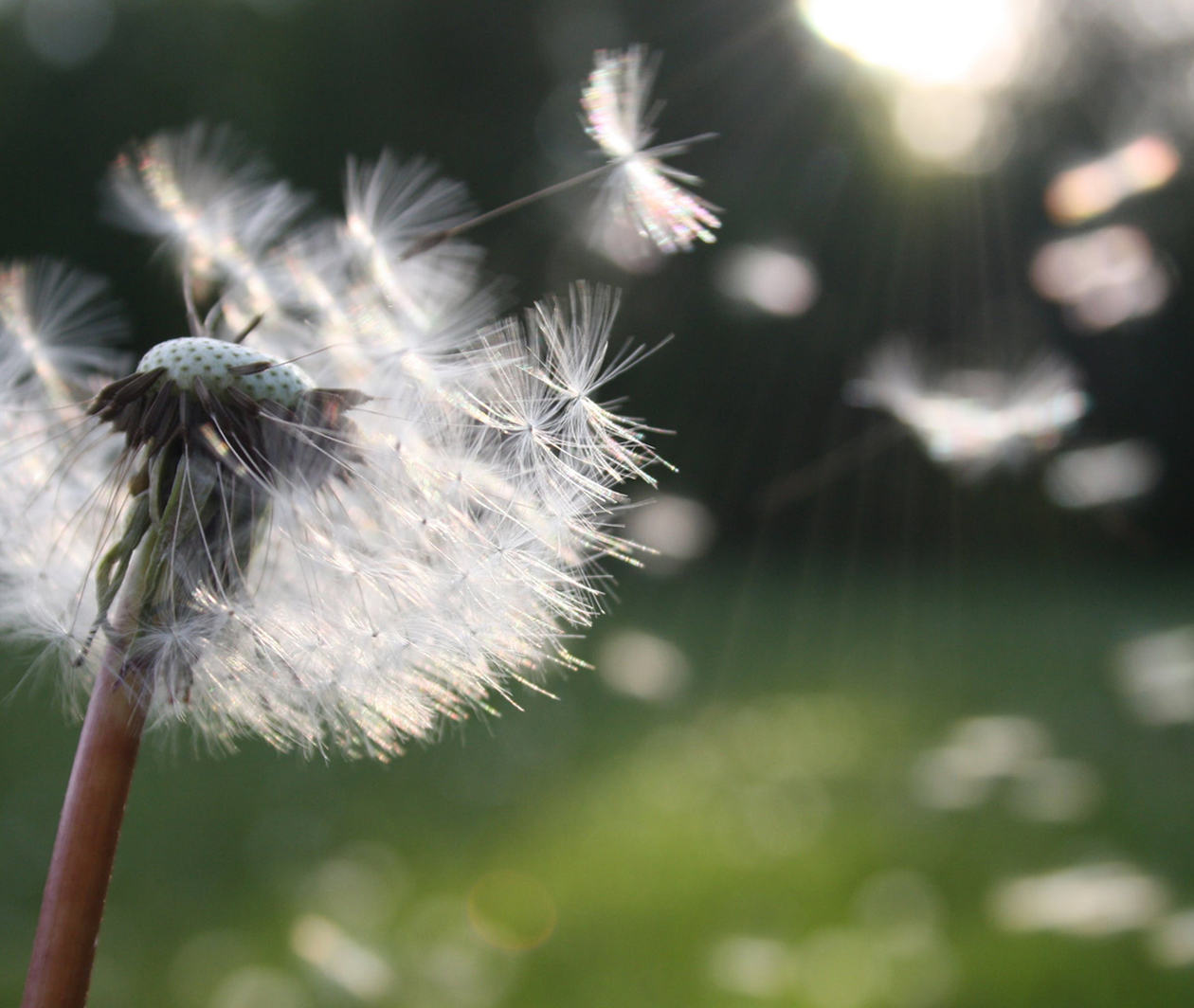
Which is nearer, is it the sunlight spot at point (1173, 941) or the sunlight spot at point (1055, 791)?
the sunlight spot at point (1173, 941)

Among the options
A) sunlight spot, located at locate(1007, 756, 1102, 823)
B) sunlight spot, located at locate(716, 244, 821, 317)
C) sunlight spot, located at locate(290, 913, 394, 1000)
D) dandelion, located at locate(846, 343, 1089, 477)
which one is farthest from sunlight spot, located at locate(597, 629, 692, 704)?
dandelion, located at locate(846, 343, 1089, 477)

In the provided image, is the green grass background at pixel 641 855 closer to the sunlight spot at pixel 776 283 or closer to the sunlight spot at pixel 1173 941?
the sunlight spot at pixel 1173 941

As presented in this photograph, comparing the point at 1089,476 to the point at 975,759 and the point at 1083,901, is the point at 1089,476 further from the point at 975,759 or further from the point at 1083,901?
the point at 1083,901

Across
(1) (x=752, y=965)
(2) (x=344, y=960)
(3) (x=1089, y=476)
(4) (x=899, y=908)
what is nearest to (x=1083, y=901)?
(4) (x=899, y=908)

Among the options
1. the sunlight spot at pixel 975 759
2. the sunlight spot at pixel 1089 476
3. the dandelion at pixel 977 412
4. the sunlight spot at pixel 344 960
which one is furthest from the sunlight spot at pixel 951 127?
the sunlight spot at pixel 344 960

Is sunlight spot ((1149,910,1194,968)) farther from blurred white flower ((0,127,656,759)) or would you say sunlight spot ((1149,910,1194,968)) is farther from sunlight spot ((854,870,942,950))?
blurred white flower ((0,127,656,759))
